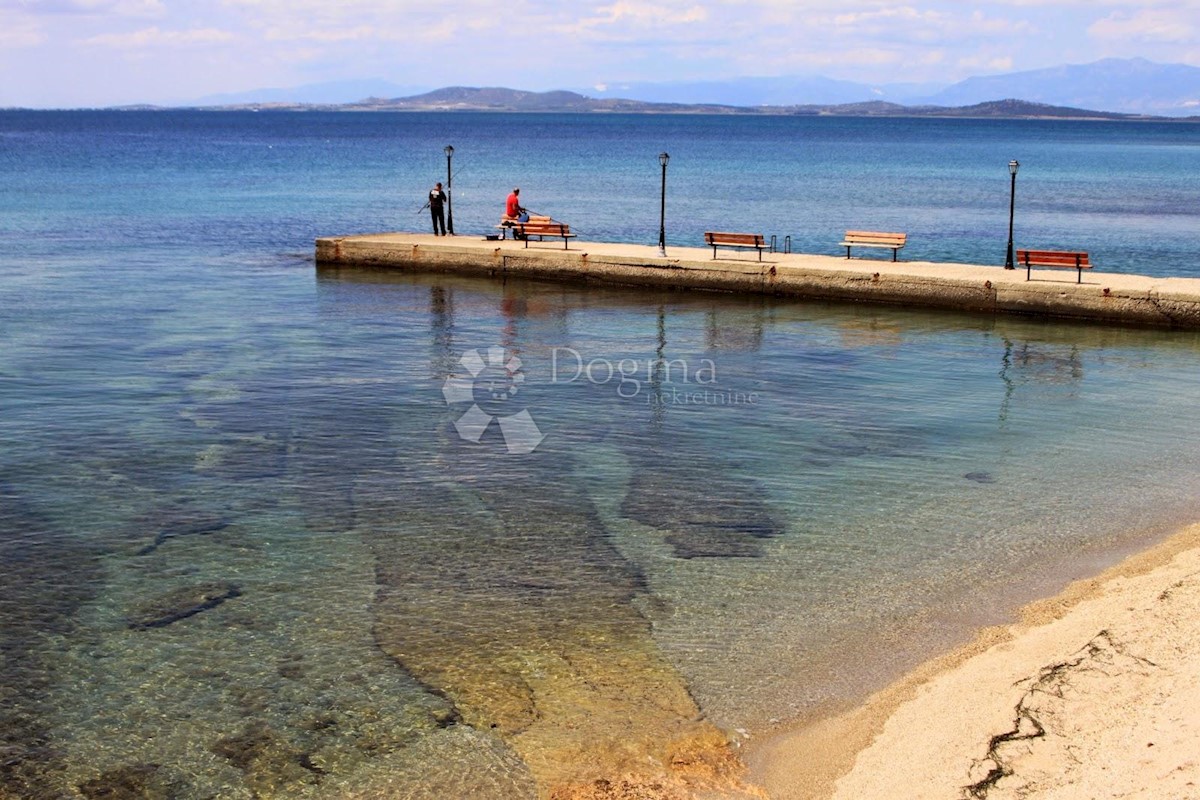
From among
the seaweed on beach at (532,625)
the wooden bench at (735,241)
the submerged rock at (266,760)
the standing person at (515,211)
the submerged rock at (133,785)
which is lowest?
the submerged rock at (133,785)

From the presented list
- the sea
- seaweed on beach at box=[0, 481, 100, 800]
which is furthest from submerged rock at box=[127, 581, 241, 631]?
seaweed on beach at box=[0, 481, 100, 800]

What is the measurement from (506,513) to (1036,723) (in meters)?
6.72

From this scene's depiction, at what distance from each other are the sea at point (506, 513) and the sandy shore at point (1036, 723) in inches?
17.8

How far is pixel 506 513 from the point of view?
14.0 metres

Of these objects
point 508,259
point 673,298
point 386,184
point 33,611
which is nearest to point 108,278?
point 508,259

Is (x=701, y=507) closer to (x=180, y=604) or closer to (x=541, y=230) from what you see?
(x=180, y=604)

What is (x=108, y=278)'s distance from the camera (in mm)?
32469

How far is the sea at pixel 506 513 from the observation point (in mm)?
→ 9438

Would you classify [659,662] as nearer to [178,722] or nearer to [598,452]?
[178,722]

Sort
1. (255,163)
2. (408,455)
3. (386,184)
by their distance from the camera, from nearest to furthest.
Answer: (408,455) → (386,184) → (255,163)

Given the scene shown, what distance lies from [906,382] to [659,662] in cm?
1168

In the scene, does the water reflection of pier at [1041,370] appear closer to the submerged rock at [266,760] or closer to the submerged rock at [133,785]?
the submerged rock at [266,760]

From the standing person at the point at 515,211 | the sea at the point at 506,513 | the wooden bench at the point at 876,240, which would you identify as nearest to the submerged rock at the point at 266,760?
the sea at the point at 506,513

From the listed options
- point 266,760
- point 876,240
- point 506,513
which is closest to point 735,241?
point 876,240
